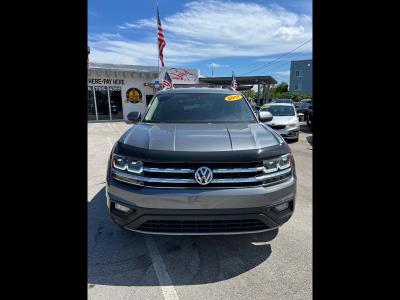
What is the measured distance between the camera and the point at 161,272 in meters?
2.55

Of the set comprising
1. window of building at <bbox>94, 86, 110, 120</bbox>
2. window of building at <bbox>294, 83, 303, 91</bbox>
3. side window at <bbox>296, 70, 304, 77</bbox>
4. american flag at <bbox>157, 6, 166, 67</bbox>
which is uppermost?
side window at <bbox>296, 70, 304, 77</bbox>

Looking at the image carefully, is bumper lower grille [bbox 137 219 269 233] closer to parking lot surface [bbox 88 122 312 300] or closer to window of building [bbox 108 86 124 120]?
parking lot surface [bbox 88 122 312 300]

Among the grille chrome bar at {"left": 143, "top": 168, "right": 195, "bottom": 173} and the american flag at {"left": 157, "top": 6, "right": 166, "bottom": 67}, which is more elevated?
the american flag at {"left": 157, "top": 6, "right": 166, "bottom": 67}

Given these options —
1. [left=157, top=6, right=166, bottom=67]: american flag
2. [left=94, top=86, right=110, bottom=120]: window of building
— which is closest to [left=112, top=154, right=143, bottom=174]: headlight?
[left=157, top=6, right=166, bottom=67]: american flag

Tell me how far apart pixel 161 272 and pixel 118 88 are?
843 inches

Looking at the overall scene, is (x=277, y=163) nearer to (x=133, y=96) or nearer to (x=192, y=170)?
(x=192, y=170)

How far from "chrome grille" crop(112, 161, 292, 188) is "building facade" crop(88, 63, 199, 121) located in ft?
62.3

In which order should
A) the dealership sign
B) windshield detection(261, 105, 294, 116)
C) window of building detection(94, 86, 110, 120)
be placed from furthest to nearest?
window of building detection(94, 86, 110, 120)
the dealership sign
windshield detection(261, 105, 294, 116)

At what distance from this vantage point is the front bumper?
2.39 metres

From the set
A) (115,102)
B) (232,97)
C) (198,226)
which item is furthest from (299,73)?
(198,226)

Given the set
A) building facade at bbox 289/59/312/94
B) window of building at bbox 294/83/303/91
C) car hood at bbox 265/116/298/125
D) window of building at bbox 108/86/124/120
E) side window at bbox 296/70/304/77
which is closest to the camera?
car hood at bbox 265/116/298/125
